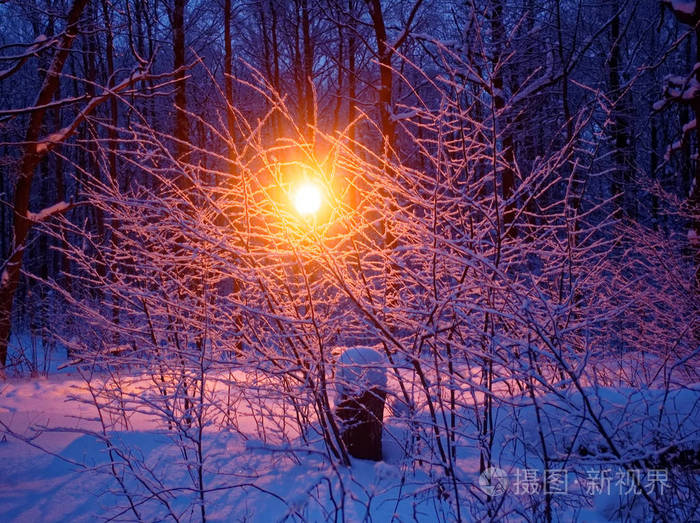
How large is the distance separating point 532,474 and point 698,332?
4069 millimetres

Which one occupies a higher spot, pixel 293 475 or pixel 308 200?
pixel 308 200

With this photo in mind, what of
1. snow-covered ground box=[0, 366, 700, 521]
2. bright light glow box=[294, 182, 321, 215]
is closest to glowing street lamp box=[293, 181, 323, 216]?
bright light glow box=[294, 182, 321, 215]

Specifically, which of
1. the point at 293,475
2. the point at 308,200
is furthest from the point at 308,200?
the point at 293,475

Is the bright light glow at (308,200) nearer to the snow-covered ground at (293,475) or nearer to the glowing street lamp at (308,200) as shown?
the glowing street lamp at (308,200)

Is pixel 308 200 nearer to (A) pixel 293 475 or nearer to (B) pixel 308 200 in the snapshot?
(B) pixel 308 200

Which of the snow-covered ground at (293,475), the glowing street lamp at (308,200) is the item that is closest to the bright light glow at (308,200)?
the glowing street lamp at (308,200)

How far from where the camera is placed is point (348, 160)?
270 cm

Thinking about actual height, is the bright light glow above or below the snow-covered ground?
above

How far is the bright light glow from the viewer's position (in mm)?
2582

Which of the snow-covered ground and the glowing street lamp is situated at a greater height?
the glowing street lamp

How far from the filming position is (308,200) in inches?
106

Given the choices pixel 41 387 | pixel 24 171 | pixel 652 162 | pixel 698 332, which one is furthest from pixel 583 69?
pixel 41 387

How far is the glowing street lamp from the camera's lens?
2.57m

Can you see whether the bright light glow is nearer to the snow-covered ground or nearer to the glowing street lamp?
the glowing street lamp
